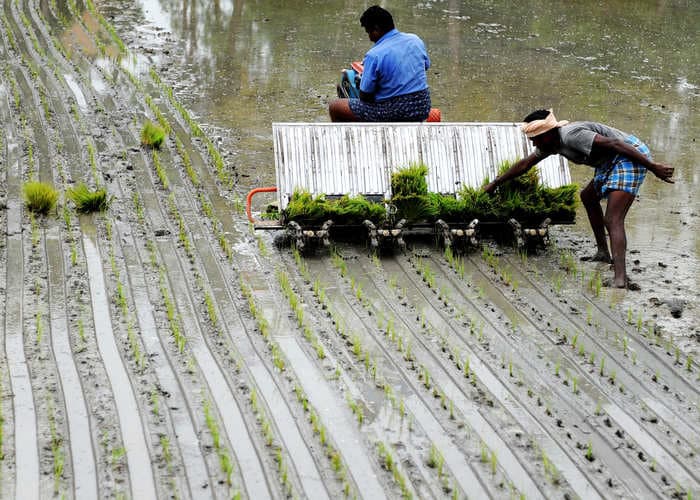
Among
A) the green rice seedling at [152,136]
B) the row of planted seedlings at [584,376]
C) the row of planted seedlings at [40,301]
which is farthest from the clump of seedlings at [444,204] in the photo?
the green rice seedling at [152,136]

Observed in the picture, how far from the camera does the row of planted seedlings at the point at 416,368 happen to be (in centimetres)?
440

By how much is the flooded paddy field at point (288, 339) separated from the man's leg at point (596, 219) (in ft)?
0.59

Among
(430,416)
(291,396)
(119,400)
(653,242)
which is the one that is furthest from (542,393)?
(653,242)

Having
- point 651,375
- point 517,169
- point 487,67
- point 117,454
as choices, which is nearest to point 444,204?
point 517,169

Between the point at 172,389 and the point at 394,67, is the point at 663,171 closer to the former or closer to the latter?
the point at 394,67

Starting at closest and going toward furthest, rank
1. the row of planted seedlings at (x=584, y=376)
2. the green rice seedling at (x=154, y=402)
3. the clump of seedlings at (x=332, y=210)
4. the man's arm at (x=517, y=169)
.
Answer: the green rice seedling at (x=154, y=402) < the row of planted seedlings at (x=584, y=376) < the man's arm at (x=517, y=169) < the clump of seedlings at (x=332, y=210)

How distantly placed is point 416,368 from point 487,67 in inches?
309

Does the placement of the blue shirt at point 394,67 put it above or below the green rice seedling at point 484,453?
above

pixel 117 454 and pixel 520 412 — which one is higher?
pixel 117 454

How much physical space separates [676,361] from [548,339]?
2.36 feet

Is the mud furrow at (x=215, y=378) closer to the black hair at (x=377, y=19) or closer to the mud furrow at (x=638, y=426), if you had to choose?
the mud furrow at (x=638, y=426)

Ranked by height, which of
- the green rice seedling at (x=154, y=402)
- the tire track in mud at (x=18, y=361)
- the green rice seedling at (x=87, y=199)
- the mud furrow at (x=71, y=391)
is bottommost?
the green rice seedling at (x=154, y=402)

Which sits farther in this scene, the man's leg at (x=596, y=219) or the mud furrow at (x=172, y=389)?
the man's leg at (x=596, y=219)

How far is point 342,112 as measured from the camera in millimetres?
8055
